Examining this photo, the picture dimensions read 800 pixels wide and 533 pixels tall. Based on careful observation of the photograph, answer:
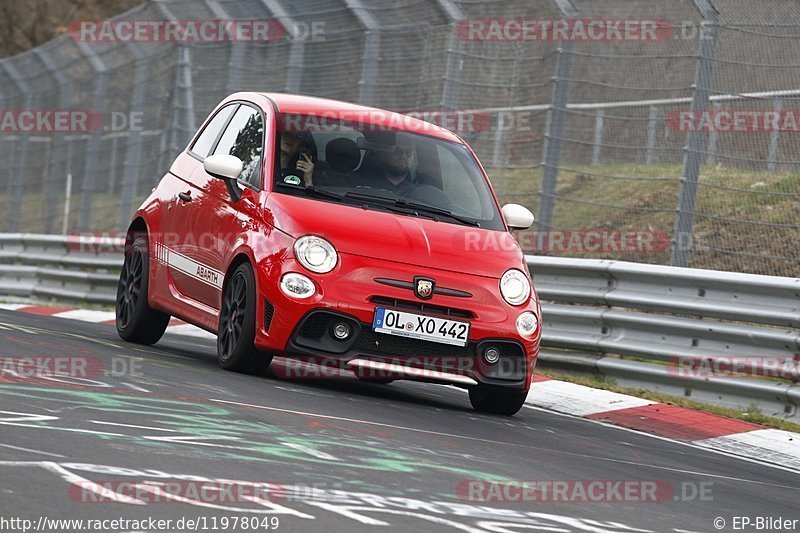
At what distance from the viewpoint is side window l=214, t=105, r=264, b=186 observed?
30.3 ft

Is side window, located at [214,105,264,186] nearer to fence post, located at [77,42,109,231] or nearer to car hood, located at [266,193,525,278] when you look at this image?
car hood, located at [266,193,525,278]

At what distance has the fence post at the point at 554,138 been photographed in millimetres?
12648

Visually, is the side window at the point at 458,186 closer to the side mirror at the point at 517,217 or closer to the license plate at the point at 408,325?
the side mirror at the point at 517,217

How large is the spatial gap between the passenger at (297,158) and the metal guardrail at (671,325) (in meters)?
2.99

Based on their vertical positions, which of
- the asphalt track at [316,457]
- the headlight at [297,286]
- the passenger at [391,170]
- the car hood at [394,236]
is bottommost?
the asphalt track at [316,457]

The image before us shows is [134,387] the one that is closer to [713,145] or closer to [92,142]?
[713,145]

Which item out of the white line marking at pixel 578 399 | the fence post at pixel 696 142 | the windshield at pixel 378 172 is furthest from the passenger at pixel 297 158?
the fence post at pixel 696 142

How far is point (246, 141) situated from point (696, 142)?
365cm

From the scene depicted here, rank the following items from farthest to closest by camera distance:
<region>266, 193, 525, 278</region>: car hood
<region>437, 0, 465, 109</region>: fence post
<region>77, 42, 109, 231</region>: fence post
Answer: <region>77, 42, 109, 231</region>: fence post → <region>437, 0, 465, 109</region>: fence post → <region>266, 193, 525, 278</region>: car hood

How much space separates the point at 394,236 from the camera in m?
8.51

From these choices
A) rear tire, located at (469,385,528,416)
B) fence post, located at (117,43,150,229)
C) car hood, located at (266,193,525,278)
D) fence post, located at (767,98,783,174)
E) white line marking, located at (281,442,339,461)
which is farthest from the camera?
fence post, located at (117,43,150,229)

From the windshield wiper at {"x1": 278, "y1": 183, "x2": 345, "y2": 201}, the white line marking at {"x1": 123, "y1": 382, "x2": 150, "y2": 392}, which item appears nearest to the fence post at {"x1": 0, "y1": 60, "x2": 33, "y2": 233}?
the windshield wiper at {"x1": 278, "y1": 183, "x2": 345, "y2": 201}

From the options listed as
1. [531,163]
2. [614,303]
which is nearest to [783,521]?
[614,303]

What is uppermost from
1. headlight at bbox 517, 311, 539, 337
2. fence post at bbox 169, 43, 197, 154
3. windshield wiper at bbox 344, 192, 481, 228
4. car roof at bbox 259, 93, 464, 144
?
fence post at bbox 169, 43, 197, 154
